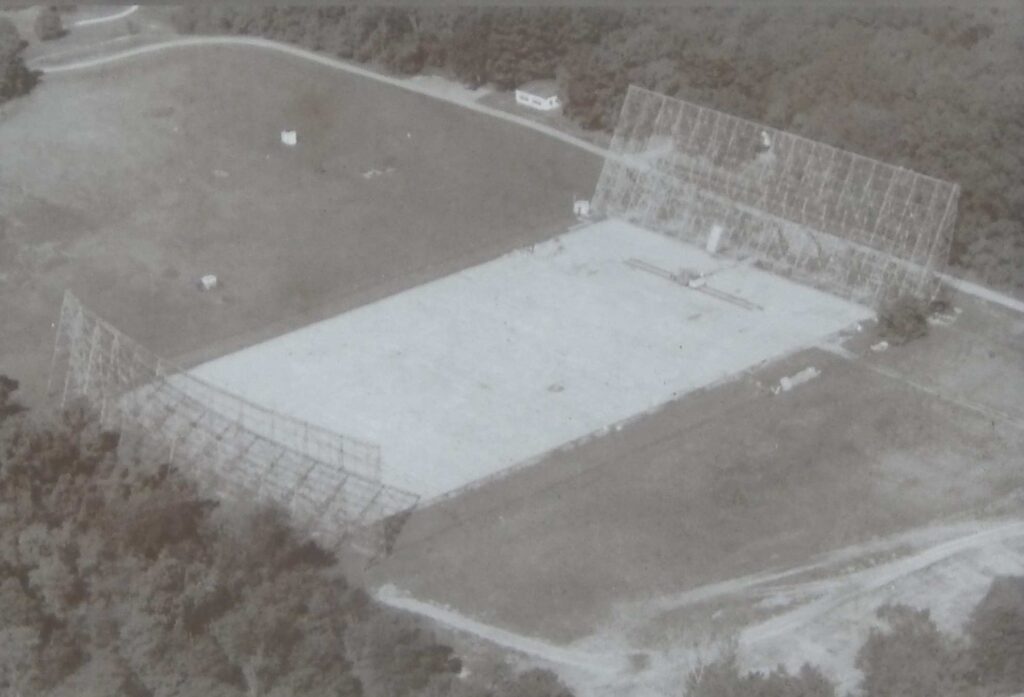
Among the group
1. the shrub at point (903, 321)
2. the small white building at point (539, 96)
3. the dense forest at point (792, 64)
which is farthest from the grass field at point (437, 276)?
the dense forest at point (792, 64)

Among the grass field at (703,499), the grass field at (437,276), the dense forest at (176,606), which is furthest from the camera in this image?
the grass field at (437,276)

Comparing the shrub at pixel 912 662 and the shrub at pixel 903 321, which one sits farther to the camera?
the shrub at pixel 903 321

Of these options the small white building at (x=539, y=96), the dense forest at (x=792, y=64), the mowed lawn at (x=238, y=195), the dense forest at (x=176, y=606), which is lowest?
the dense forest at (x=176, y=606)

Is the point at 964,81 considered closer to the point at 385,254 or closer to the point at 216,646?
the point at 385,254

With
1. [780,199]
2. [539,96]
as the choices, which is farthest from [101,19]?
[780,199]

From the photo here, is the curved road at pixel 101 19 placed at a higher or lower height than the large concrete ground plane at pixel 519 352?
higher

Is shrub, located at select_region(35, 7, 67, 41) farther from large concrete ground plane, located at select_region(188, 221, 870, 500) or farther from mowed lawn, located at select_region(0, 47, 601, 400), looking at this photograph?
large concrete ground plane, located at select_region(188, 221, 870, 500)

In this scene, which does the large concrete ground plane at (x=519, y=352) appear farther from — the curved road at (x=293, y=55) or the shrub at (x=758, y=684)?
the curved road at (x=293, y=55)
